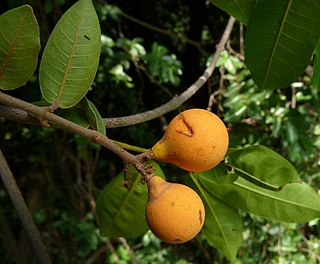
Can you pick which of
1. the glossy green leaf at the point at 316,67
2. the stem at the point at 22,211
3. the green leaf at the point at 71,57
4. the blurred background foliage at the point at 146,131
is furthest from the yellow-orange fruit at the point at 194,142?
the blurred background foliage at the point at 146,131

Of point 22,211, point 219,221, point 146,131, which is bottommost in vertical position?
point 146,131

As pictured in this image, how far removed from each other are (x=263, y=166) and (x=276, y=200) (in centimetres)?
9

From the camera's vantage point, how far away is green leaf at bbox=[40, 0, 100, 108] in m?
0.57

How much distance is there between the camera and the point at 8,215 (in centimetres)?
307

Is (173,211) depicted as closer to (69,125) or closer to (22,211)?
(69,125)

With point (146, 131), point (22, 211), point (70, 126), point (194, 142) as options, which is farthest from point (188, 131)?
point (146, 131)

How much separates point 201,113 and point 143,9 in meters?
2.20

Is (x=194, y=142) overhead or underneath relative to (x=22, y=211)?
overhead

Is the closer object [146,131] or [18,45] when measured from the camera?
[18,45]

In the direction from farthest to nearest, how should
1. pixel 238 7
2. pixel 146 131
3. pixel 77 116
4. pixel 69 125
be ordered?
pixel 146 131, pixel 238 7, pixel 77 116, pixel 69 125

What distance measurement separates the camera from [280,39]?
80cm

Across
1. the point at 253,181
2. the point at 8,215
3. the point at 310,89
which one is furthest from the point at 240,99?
the point at 8,215

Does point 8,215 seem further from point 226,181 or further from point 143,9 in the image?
point 226,181

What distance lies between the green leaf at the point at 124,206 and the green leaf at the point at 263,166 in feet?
0.57
